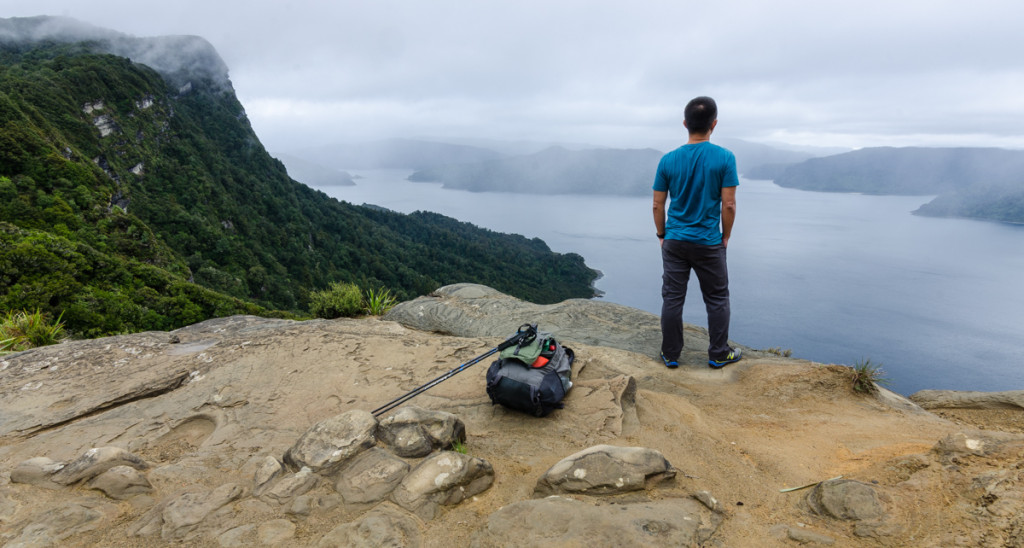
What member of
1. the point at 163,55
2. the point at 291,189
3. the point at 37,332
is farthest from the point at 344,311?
the point at 163,55

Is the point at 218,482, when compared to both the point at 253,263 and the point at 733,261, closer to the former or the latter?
the point at 253,263

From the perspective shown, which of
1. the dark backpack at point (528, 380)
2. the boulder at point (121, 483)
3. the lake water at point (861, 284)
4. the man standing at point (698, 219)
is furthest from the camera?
the lake water at point (861, 284)

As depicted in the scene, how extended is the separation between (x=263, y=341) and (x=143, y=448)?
2.16 m

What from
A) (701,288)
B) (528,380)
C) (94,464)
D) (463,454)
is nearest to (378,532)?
(463,454)

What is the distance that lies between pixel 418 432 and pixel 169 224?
195 feet

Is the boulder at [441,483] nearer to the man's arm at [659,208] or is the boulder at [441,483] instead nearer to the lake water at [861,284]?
the man's arm at [659,208]

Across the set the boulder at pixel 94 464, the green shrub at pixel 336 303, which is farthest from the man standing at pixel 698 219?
the green shrub at pixel 336 303

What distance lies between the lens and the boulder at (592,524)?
7.27ft

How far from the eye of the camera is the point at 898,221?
131375 millimetres

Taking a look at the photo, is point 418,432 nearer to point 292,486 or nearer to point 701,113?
point 292,486

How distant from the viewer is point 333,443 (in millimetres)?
3135

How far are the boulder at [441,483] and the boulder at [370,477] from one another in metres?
0.08

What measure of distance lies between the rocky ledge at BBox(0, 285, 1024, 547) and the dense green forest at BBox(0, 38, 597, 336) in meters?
5.85

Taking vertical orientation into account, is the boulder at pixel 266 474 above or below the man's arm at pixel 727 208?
below
